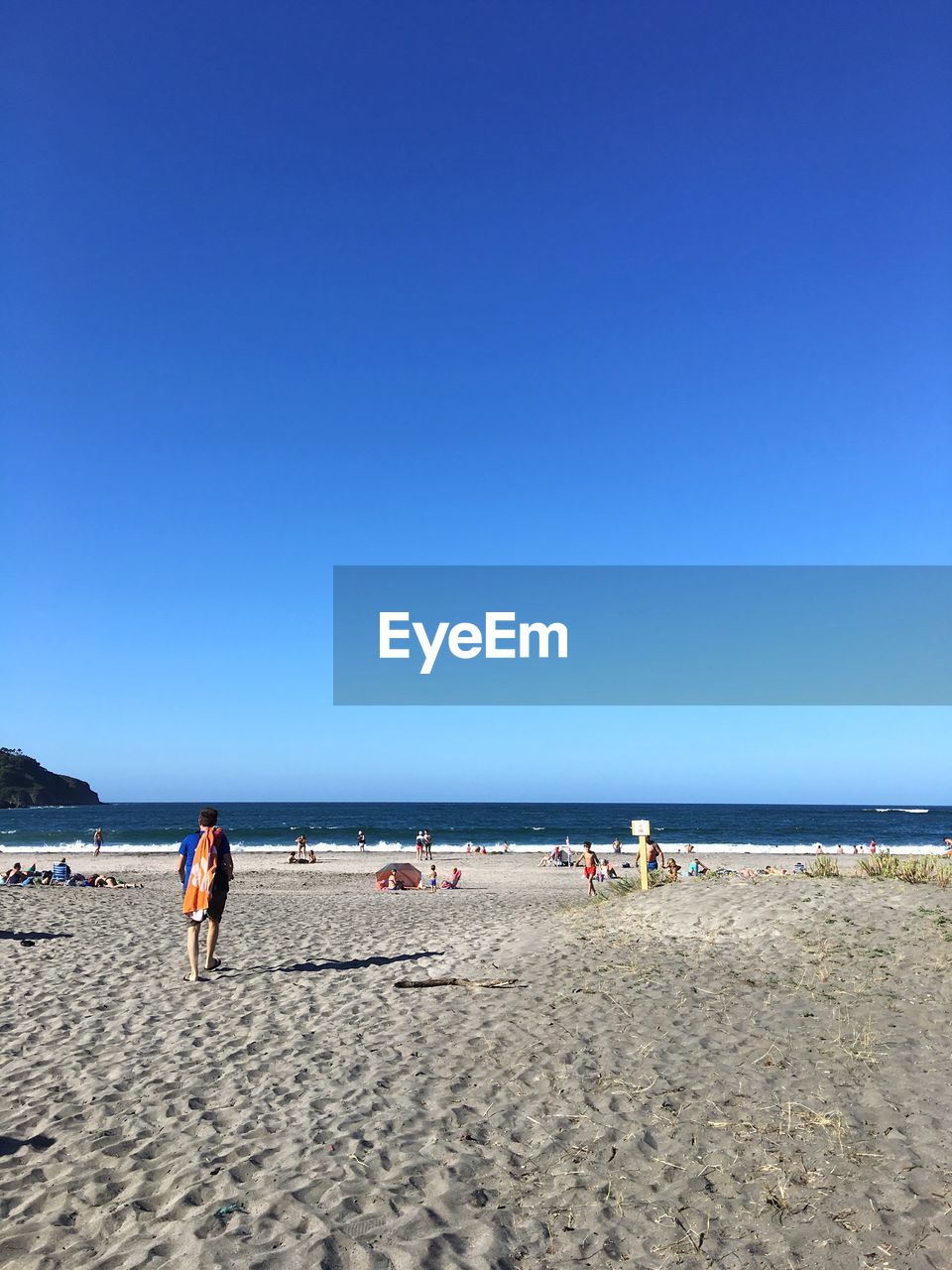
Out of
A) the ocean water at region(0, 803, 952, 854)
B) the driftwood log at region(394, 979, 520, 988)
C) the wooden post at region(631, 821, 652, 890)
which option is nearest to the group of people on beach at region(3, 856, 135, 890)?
the wooden post at region(631, 821, 652, 890)

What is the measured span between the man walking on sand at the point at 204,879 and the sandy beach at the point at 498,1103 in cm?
59

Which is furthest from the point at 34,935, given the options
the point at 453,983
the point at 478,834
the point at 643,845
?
the point at 478,834

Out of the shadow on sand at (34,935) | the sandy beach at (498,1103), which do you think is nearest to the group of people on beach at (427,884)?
the shadow on sand at (34,935)

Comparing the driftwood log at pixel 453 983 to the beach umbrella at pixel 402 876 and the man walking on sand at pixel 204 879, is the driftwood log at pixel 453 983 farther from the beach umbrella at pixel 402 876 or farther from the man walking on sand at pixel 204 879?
the beach umbrella at pixel 402 876

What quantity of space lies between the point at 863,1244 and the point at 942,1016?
478 centimetres

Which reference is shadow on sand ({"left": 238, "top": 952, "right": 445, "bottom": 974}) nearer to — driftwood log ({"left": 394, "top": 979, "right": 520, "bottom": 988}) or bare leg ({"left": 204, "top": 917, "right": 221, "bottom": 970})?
bare leg ({"left": 204, "top": 917, "right": 221, "bottom": 970})

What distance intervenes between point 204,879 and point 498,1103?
212 inches

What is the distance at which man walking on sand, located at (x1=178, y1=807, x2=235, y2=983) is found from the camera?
9906 millimetres

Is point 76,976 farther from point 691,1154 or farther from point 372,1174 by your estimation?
point 691,1154

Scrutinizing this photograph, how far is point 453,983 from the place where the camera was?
9.56m

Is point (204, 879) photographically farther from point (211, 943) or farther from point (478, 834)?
point (478, 834)

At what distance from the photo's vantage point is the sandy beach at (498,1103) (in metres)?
4.16

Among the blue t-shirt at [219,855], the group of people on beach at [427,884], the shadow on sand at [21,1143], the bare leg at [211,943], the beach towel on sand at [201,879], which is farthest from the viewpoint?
the group of people on beach at [427,884]

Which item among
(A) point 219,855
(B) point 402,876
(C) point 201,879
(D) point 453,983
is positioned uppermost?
(A) point 219,855
